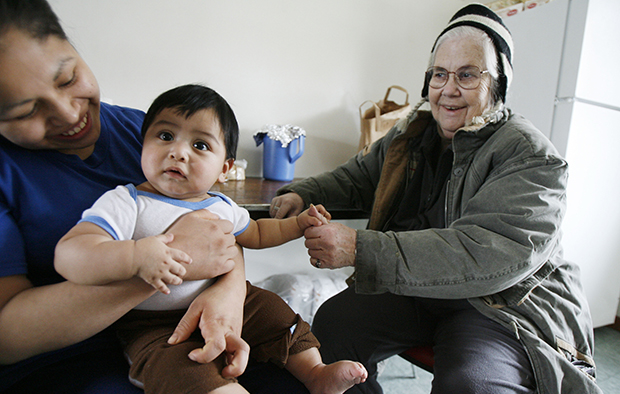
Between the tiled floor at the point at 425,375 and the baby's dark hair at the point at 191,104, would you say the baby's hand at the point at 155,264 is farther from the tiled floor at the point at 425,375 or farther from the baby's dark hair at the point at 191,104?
the tiled floor at the point at 425,375

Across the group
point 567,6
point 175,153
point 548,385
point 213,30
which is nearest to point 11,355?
point 175,153

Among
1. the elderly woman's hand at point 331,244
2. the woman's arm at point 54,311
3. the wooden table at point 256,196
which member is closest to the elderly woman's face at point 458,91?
the wooden table at point 256,196

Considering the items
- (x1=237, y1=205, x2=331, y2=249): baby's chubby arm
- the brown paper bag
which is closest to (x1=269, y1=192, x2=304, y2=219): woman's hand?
(x1=237, y1=205, x2=331, y2=249): baby's chubby arm

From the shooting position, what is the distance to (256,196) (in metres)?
1.61

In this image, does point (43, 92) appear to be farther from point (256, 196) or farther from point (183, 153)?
point (256, 196)

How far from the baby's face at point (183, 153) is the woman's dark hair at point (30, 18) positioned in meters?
0.25

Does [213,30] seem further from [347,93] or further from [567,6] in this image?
[567,6]

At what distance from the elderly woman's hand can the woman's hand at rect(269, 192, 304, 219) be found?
1.18 ft

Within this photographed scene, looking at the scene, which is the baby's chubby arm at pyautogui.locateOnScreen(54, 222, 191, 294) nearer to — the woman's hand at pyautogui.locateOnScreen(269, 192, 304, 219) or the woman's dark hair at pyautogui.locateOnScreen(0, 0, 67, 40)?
the woman's dark hair at pyautogui.locateOnScreen(0, 0, 67, 40)

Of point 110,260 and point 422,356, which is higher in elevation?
point 110,260

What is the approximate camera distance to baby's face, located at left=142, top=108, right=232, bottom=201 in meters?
0.77

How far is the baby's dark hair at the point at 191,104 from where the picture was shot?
0.81 metres

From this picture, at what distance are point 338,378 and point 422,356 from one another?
577mm

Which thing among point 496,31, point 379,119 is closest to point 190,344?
point 496,31
